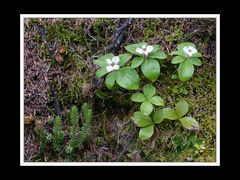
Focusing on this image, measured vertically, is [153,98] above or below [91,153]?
above

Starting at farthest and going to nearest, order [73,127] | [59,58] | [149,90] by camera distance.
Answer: [59,58] < [149,90] < [73,127]

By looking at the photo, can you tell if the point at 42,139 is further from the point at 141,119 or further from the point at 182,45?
the point at 182,45

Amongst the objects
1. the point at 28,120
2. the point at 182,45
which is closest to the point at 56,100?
the point at 28,120

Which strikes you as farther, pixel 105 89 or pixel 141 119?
pixel 105 89

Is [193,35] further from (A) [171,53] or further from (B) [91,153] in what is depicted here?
(B) [91,153]

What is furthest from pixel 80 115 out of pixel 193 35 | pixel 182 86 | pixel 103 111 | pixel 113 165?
pixel 193 35

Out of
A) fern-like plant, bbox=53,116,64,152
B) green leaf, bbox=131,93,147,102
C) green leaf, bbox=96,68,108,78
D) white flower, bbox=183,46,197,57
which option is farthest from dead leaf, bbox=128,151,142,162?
white flower, bbox=183,46,197,57

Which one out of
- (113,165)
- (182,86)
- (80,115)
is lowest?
(113,165)

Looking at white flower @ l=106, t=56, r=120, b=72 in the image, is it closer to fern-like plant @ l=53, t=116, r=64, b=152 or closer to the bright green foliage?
fern-like plant @ l=53, t=116, r=64, b=152
